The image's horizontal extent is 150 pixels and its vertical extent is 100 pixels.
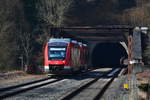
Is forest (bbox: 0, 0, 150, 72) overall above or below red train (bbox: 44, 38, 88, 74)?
above

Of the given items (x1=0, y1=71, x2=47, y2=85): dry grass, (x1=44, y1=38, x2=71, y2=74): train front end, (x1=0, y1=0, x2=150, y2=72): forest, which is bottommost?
A: (x1=0, y1=71, x2=47, y2=85): dry grass

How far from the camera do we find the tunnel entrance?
76.6 metres

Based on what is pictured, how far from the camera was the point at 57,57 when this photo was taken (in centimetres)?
3456

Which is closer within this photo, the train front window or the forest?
the train front window

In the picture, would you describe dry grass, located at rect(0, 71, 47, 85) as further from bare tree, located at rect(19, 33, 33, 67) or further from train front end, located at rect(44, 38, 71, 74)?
bare tree, located at rect(19, 33, 33, 67)

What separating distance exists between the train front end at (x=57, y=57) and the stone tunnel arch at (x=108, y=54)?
40.7 meters

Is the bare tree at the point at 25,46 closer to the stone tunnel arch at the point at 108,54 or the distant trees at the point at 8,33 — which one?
the distant trees at the point at 8,33

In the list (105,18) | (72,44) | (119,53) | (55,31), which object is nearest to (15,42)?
(55,31)

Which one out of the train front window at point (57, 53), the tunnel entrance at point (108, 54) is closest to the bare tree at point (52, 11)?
the tunnel entrance at point (108, 54)

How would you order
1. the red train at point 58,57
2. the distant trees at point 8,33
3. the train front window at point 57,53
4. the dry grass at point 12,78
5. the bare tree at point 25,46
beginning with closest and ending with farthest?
the dry grass at point 12,78
the red train at point 58,57
the train front window at point 57,53
the distant trees at point 8,33
the bare tree at point 25,46

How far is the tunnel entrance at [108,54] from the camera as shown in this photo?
251ft

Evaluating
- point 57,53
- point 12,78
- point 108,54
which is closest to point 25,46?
point 57,53

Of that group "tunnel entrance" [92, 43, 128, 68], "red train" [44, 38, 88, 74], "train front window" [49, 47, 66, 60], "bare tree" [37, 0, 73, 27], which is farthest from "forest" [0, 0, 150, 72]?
"train front window" [49, 47, 66, 60]

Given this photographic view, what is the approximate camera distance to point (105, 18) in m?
66.9
